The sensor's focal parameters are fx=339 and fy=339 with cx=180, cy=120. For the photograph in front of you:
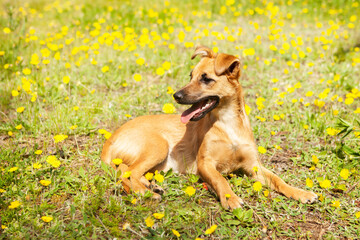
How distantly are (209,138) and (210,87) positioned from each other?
562 millimetres

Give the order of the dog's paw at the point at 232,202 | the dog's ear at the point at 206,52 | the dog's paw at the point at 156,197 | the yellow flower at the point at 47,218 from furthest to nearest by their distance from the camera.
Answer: the dog's ear at the point at 206,52
the dog's paw at the point at 156,197
the dog's paw at the point at 232,202
the yellow flower at the point at 47,218

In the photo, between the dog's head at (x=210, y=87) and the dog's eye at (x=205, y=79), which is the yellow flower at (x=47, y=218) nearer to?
the dog's head at (x=210, y=87)

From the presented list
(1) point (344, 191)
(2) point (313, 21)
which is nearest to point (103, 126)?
(1) point (344, 191)

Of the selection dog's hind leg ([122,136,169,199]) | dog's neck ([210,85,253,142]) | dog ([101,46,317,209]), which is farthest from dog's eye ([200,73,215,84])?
dog's hind leg ([122,136,169,199])

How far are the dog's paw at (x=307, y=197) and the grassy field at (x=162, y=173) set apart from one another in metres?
0.07

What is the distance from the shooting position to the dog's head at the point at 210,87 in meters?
3.57

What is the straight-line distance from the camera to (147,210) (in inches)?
121

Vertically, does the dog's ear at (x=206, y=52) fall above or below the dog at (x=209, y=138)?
above

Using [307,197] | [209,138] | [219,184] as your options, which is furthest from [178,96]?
[307,197]

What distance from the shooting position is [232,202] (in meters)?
3.16

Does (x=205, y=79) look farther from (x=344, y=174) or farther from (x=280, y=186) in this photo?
(x=344, y=174)

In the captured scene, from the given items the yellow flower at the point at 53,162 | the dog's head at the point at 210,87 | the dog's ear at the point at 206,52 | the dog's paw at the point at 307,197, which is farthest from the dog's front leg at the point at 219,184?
the yellow flower at the point at 53,162

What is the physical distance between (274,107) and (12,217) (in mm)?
3906

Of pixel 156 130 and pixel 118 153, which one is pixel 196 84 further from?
pixel 118 153
